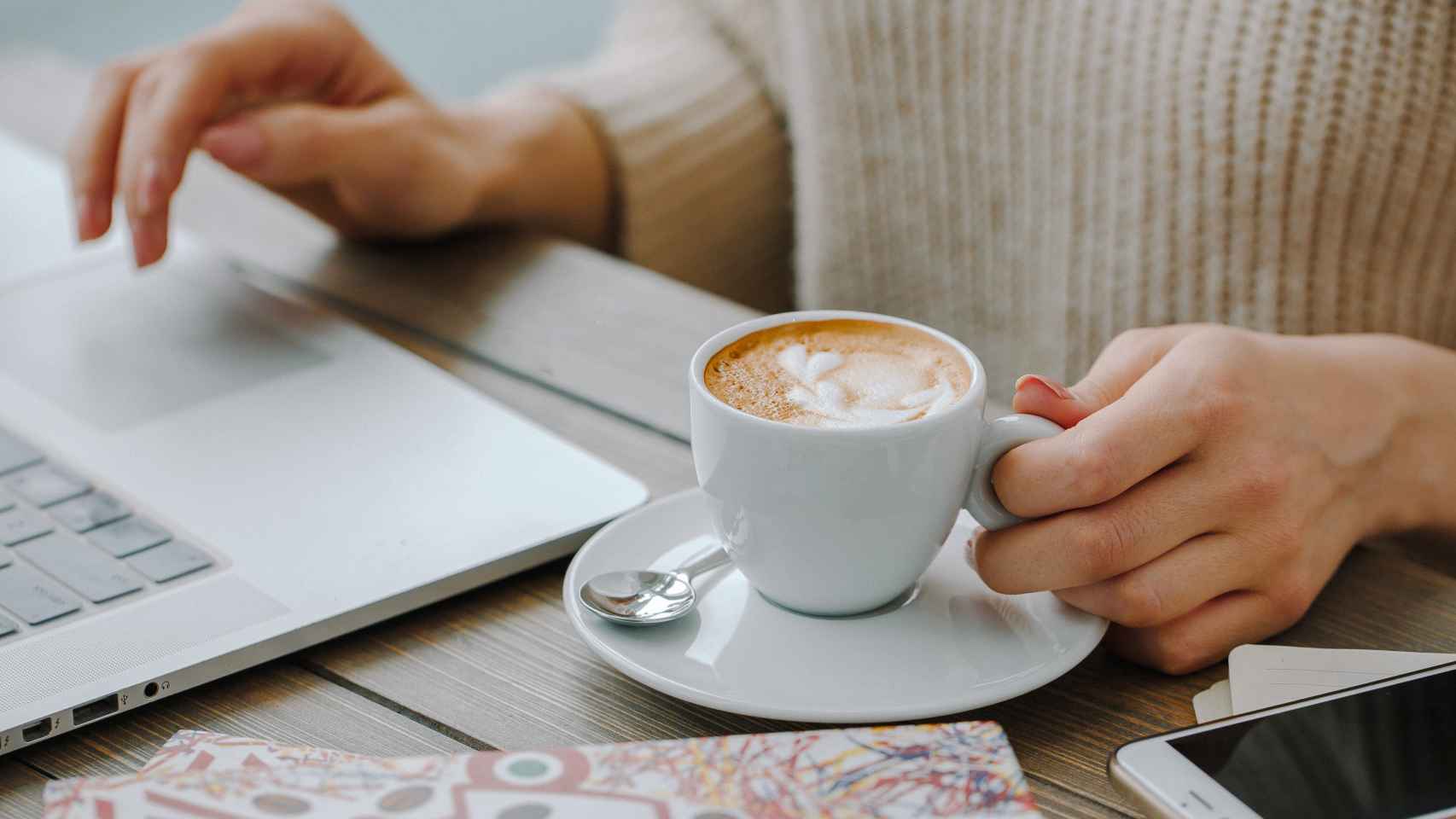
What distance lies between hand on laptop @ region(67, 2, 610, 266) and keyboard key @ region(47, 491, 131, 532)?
22 centimetres

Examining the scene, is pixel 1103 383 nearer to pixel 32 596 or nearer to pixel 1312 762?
pixel 1312 762

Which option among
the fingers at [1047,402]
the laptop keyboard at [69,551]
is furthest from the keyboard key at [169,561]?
the fingers at [1047,402]

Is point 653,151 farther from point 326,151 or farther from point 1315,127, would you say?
point 1315,127

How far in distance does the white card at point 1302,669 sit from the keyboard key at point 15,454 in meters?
0.50

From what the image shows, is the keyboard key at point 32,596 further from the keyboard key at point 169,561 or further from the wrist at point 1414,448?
the wrist at point 1414,448

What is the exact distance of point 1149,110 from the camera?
0.81 m

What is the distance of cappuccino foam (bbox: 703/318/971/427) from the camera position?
1.44ft

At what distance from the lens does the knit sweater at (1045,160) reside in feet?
2.42

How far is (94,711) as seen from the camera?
0.42 m

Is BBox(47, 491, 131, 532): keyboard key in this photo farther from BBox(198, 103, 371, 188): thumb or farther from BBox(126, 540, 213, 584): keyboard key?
BBox(198, 103, 371, 188): thumb

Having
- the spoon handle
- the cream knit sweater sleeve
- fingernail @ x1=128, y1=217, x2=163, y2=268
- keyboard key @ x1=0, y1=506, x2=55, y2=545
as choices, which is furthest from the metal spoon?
the cream knit sweater sleeve

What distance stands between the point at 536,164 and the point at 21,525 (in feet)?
1.49

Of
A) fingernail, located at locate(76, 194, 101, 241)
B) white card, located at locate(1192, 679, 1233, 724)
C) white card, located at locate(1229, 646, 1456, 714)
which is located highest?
fingernail, located at locate(76, 194, 101, 241)

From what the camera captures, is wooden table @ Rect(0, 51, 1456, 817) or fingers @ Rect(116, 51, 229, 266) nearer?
wooden table @ Rect(0, 51, 1456, 817)
